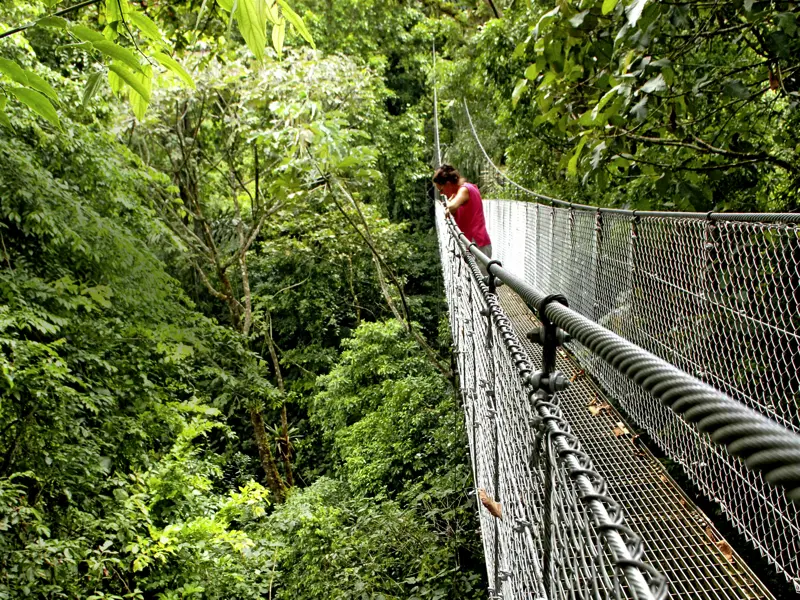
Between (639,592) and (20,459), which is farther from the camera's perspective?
(20,459)

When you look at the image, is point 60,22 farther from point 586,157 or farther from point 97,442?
point 97,442

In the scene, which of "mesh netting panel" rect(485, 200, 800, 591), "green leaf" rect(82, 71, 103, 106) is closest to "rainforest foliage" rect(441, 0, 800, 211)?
"mesh netting panel" rect(485, 200, 800, 591)

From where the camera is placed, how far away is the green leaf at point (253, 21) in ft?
1.56

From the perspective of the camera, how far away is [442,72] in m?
7.47

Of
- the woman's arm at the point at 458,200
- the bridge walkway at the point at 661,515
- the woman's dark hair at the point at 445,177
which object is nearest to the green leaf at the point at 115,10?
the bridge walkway at the point at 661,515

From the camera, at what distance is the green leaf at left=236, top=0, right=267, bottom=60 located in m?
0.48

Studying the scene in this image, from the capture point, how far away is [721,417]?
31cm

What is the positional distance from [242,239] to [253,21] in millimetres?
6684

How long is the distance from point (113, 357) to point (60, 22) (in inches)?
133

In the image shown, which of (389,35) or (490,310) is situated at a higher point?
(389,35)

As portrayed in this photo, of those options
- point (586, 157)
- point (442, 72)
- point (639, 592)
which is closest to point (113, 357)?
point (586, 157)

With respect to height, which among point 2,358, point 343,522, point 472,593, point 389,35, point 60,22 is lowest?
point 343,522

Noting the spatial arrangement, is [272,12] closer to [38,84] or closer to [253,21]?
[253,21]

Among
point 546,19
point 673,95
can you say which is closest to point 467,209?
point 673,95
